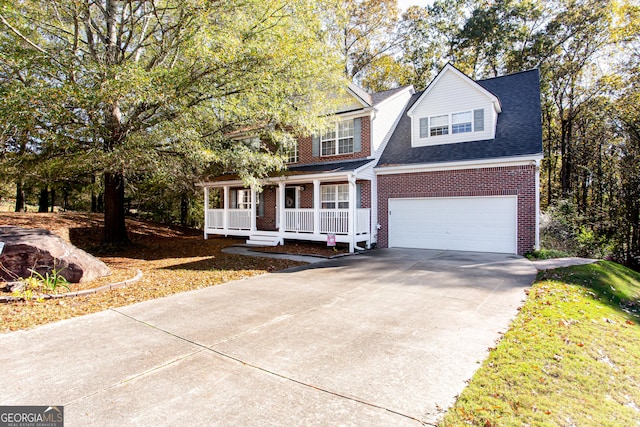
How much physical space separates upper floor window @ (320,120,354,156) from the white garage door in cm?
345

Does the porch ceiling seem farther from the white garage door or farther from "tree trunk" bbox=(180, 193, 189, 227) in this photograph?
"tree trunk" bbox=(180, 193, 189, 227)

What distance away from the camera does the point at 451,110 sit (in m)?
13.8

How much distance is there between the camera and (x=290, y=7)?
32.3 feet

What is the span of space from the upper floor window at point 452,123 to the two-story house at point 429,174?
0.04 meters

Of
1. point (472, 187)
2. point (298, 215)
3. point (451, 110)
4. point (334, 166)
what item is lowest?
point (298, 215)

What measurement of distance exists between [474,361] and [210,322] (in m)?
3.73

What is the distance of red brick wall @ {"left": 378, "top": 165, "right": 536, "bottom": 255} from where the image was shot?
11.2m

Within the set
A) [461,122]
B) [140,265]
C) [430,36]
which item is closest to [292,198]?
[140,265]

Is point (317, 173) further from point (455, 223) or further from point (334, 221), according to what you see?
point (455, 223)

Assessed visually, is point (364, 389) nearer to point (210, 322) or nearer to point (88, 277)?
point (210, 322)

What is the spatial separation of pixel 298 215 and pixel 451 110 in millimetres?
7814

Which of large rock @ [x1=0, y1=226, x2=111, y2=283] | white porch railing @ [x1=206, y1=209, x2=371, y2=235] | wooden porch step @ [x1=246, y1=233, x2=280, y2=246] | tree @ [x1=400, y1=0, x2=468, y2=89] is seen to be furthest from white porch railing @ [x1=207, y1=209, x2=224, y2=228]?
tree @ [x1=400, y1=0, x2=468, y2=89]

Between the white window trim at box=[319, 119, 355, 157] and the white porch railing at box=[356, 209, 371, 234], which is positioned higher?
the white window trim at box=[319, 119, 355, 157]

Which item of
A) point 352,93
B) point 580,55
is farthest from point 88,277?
point 580,55
